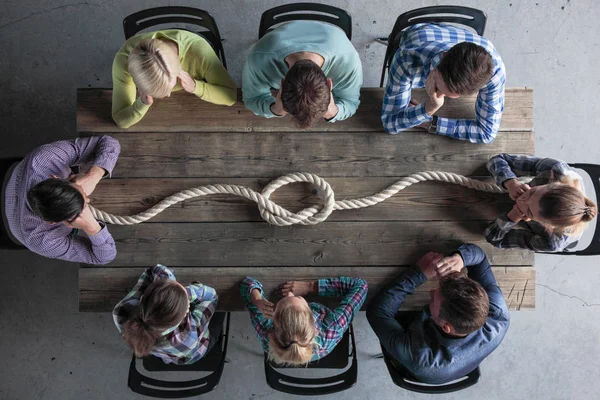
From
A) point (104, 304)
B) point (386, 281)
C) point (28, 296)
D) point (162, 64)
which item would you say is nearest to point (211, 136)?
point (162, 64)

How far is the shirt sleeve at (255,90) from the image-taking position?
209 centimetres

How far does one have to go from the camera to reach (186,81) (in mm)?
2074

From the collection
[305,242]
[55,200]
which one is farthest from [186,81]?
[305,242]

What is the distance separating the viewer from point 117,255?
2.30 m

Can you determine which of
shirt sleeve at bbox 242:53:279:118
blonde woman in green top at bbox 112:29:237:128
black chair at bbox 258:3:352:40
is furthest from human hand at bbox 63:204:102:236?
black chair at bbox 258:3:352:40

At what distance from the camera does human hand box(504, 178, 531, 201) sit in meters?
2.13

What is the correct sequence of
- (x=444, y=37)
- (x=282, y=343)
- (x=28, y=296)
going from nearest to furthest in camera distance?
(x=282, y=343) < (x=444, y=37) < (x=28, y=296)

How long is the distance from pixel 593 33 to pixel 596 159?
932mm

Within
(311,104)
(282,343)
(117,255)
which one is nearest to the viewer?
(311,104)

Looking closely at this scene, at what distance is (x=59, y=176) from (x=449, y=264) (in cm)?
202

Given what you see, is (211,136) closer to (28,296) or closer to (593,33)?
(28,296)

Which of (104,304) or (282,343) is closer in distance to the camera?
(282,343)

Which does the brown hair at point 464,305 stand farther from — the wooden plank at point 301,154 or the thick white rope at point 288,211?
the wooden plank at point 301,154

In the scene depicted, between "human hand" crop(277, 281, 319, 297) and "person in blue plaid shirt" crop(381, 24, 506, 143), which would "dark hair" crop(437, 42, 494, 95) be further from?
"human hand" crop(277, 281, 319, 297)
